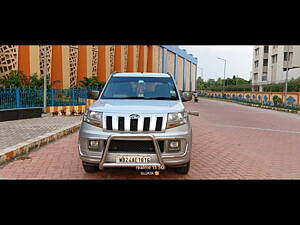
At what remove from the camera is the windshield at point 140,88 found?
15.6 feet

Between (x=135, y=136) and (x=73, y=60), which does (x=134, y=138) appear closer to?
(x=135, y=136)

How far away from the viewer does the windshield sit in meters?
4.77

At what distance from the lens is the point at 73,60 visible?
20.0 meters

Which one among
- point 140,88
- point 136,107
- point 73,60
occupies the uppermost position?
point 73,60

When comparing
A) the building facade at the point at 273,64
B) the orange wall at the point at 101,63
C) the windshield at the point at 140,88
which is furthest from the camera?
the building facade at the point at 273,64

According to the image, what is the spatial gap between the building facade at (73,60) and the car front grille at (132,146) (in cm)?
1057

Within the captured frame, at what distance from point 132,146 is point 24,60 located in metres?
13.9

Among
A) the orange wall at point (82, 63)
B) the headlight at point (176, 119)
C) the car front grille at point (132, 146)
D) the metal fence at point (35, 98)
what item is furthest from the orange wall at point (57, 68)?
the headlight at point (176, 119)

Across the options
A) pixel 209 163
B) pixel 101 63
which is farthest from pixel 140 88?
pixel 101 63

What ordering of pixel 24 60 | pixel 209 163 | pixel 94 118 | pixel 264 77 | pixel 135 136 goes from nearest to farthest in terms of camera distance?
pixel 135 136
pixel 94 118
pixel 209 163
pixel 24 60
pixel 264 77

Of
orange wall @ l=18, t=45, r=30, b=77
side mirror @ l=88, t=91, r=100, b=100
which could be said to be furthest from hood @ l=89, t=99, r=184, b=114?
orange wall @ l=18, t=45, r=30, b=77

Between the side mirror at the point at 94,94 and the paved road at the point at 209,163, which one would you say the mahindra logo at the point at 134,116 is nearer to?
the paved road at the point at 209,163
